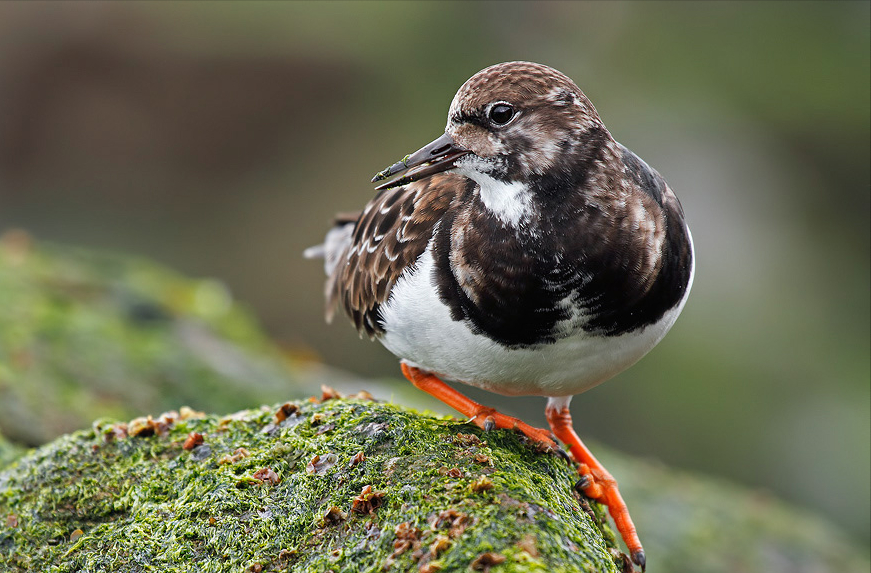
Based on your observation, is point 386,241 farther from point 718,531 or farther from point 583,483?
point 718,531

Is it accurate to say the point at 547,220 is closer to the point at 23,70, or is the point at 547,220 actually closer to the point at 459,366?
the point at 459,366

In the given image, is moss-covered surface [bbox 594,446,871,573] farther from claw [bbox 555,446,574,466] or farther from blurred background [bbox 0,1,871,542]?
blurred background [bbox 0,1,871,542]

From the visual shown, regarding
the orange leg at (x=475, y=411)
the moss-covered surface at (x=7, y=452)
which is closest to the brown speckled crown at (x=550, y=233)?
the orange leg at (x=475, y=411)

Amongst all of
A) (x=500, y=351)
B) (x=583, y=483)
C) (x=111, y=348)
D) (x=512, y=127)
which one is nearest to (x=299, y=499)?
(x=500, y=351)

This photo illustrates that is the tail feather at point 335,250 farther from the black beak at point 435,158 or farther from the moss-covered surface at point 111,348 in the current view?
the black beak at point 435,158

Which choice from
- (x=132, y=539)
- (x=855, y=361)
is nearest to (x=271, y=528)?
(x=132, y=539)

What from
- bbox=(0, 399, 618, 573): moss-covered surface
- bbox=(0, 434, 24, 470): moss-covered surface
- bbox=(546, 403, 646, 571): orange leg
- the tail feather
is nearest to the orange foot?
bbox=(546, 403, 646, 571): orange leg
